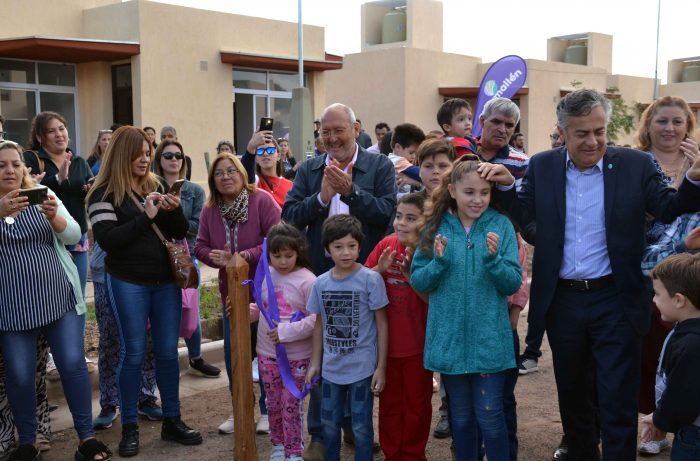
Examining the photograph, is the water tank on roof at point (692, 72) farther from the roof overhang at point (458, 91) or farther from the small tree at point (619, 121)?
the roof overhang at point (458, 91)

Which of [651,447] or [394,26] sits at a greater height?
[394,26]

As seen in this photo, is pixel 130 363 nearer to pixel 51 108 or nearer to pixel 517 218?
pixel 517 218

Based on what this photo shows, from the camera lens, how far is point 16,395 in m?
4.68

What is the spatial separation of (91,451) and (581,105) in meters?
3.67

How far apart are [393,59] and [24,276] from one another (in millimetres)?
20619

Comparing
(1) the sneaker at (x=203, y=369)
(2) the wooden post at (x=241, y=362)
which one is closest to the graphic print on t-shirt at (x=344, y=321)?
(2) the wooden post at (x=241, y=362)

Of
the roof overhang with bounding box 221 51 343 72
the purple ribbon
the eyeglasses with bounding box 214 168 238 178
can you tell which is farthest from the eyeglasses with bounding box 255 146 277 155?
the roof overhang with bounding box 221 51 343 72

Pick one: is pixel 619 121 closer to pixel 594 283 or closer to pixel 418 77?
pixel 418 77

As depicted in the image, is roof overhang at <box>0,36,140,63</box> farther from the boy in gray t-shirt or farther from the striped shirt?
the boy in gray t-shirt

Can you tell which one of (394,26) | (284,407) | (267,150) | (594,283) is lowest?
(284,407)

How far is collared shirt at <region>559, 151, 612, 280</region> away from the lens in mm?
3982

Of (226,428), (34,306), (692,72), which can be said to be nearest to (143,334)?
(34,306)

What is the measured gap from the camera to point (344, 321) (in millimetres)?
4398

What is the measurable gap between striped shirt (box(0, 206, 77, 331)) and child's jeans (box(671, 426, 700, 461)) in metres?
3.61
